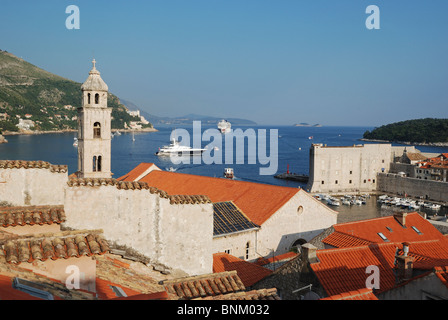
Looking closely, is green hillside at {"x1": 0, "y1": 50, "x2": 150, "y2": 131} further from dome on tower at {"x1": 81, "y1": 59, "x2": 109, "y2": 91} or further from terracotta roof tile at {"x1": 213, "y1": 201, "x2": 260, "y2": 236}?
terracotta roof tile at {"x1": 213, "y1": 201, "x2": 260, "y2": 236}

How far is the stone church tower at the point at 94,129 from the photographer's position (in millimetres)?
19688

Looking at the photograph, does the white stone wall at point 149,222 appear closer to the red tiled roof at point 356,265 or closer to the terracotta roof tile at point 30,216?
the terracotta roof tile at point 30,216

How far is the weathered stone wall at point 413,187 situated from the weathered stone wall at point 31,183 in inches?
2152

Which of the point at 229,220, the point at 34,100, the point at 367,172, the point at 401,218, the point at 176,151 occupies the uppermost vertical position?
the point at 34,100

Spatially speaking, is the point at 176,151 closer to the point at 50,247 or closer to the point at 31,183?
the point at 31,183

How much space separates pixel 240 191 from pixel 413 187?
42.5 meters

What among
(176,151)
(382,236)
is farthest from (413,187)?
(176,151)

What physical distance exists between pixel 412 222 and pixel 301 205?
215 inches

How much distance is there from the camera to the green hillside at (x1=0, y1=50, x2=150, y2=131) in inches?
5920

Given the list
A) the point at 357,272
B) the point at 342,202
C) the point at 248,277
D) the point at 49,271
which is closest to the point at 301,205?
the point at 248,277

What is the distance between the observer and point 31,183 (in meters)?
8.86

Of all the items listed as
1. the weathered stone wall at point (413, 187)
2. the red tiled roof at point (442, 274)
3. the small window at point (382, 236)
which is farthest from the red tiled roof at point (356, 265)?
the weathered stone wall at point (413, 187)
